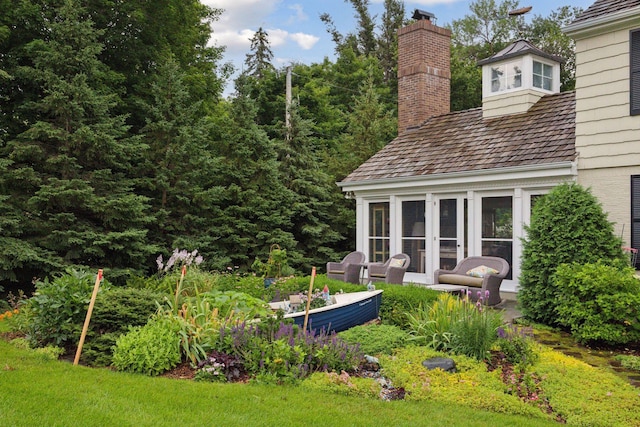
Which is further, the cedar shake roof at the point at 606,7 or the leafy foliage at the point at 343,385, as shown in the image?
the cedar shake roof at the point at 606,7

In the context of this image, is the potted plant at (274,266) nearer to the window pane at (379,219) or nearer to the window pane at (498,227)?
the window pane at (379,219)

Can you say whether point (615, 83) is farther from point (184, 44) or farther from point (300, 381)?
point (184, 44)

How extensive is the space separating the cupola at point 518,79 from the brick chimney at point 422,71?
2.30 meters

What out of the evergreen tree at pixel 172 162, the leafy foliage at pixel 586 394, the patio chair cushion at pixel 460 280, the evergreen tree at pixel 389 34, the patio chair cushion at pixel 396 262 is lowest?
the leafy foliage at pixel 586 394

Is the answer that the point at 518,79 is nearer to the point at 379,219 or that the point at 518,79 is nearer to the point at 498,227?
the point at 498,227

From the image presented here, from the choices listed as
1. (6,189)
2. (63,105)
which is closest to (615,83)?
(63,105)

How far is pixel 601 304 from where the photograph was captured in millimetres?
7547

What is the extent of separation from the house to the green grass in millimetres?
6626

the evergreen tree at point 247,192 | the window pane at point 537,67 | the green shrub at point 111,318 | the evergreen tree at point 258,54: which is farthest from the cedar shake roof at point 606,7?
the evergreen tree at point 258,54

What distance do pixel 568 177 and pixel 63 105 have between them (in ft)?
34.4

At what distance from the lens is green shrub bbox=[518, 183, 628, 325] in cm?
859

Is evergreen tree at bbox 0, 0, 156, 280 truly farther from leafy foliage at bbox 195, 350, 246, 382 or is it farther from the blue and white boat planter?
leafy foliage at bbox 195, 350, 246, 382

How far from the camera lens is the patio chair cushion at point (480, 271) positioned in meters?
10.7

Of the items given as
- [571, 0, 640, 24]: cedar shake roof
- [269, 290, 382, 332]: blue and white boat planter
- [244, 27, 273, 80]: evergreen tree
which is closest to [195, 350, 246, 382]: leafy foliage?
[269, 290, 382, 332]: blue and white boat planter
